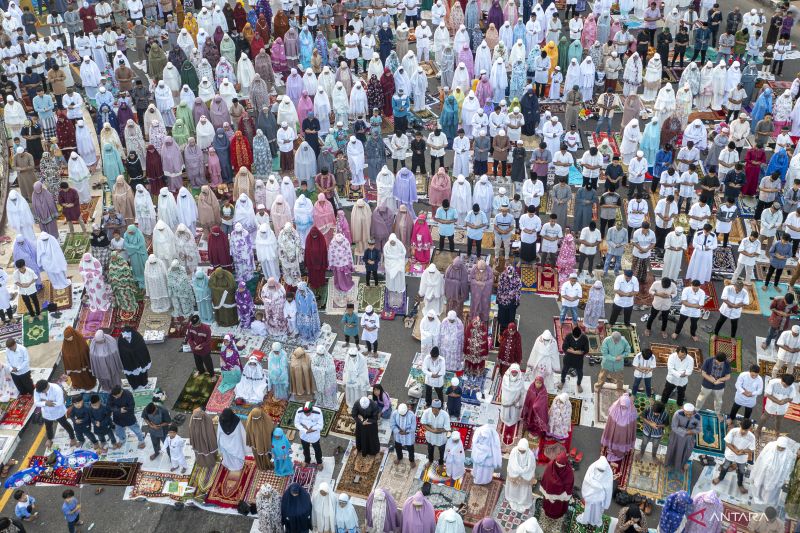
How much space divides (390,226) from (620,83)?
1266 cm

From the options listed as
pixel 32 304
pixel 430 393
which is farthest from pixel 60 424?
pixel 430 393

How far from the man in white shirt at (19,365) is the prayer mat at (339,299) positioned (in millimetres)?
6519

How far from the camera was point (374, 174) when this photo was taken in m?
24.8

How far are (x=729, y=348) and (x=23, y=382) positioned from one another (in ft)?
49.0

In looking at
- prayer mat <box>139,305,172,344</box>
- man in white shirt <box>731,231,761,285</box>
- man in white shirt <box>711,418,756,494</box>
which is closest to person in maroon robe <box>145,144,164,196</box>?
prayer mat <box>139,305,172,344</box>

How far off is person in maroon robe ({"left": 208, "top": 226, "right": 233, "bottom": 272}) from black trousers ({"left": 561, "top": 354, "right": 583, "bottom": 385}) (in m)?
8.33

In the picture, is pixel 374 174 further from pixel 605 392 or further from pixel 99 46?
pixel 99 46

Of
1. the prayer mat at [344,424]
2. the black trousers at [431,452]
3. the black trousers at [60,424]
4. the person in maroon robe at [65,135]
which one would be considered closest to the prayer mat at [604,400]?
the black trousers at [431,452]

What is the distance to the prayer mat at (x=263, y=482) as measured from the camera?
1639cm

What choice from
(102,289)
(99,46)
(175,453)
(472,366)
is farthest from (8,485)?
(99,46)

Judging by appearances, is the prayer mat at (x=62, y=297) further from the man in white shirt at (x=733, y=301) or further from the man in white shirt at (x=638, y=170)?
the man in white shirt at (x=733, y=301)

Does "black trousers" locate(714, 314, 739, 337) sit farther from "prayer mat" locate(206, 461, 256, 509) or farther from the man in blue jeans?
the man in blue jeans

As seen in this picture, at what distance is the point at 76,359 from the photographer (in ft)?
59.9

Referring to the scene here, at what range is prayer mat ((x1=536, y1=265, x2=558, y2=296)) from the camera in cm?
2122
